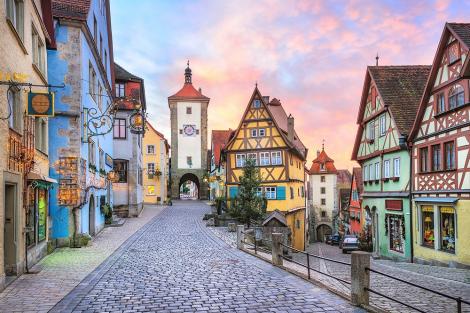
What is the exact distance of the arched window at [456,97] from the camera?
18.0 metres

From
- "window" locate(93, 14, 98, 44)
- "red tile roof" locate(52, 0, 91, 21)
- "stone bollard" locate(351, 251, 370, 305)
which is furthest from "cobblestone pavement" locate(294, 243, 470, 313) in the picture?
"window" locate(93, 14, 98, 44)

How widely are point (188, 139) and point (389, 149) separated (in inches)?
1762

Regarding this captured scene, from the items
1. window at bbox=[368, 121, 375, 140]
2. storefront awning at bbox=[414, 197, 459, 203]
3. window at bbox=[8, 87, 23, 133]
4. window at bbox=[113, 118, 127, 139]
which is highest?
window at bbox=[113, 118, 127, 139]

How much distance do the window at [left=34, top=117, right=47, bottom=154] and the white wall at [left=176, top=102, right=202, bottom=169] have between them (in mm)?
50040

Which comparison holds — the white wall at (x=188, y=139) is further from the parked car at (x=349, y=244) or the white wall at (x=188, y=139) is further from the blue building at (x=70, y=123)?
Answer: the blue building at (x=70, y=123)

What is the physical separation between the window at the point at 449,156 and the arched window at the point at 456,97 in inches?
60.3

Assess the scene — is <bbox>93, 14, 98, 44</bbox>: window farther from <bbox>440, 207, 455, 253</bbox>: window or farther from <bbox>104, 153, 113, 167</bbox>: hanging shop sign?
<bbox>440, 207, 455, 253</bbox>: window

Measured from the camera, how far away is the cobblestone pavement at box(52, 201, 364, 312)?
884cm

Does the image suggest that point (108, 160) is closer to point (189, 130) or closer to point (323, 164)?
point (189, 130)

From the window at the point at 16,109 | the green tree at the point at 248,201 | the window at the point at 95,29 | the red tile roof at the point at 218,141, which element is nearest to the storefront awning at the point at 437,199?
the green tree at the point at 248,201

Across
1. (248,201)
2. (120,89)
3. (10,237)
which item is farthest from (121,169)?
(10,237)

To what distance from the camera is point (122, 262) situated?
1464 centimetres

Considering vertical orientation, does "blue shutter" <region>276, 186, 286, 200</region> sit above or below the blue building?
below

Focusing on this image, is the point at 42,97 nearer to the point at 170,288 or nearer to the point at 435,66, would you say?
the point at 170,288
